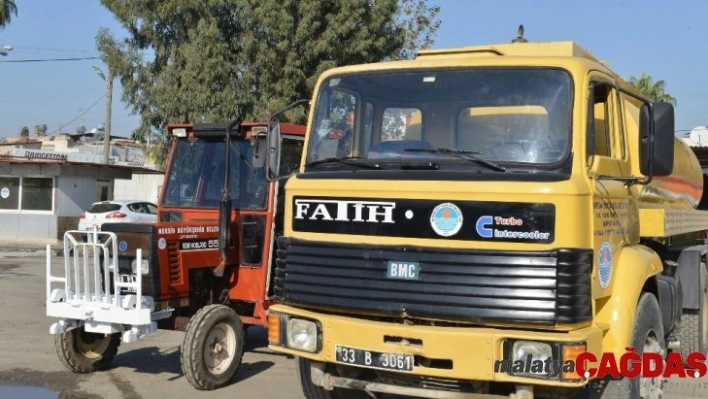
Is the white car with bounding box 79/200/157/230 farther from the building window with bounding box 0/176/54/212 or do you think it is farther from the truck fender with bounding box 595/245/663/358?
the truck fender with bounding box 595/245/663/358

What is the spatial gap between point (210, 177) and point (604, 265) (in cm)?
471

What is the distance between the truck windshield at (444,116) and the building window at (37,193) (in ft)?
70.8

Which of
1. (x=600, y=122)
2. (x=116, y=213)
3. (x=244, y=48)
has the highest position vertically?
(x=244, y=48)

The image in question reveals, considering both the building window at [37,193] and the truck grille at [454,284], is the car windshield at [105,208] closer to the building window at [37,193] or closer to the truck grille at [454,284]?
the building window at [37,193]

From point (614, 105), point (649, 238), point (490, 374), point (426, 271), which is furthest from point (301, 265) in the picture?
point (649, 238)

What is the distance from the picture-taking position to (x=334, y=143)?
Answer: 555cm

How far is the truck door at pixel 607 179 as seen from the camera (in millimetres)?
4660

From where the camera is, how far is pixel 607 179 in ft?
16.3

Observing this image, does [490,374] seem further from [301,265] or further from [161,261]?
[161,261]

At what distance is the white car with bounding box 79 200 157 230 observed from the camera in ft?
74.5

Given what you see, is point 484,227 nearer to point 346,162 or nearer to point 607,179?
point 607,179

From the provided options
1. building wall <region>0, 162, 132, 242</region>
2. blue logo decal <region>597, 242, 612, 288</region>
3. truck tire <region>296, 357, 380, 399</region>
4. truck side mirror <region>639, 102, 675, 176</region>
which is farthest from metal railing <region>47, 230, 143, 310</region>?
building wall <region>0, 162, 132, 242</region>

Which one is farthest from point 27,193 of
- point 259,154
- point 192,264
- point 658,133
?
point 658,133

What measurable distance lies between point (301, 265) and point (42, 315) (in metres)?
7.46
